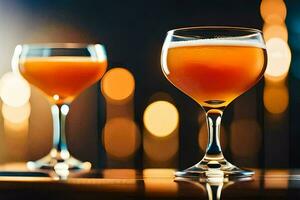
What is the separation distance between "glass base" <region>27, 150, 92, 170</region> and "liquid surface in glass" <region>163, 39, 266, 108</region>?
202 millimetres

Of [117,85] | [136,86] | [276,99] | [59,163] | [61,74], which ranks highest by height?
[61,74]

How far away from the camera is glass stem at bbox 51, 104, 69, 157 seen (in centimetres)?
124

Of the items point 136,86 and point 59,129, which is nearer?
point 59,129

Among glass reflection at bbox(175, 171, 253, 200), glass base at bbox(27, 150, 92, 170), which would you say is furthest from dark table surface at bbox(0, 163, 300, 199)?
glass base at bbox(27, 150, 92, 170)

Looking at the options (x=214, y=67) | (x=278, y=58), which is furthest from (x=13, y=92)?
(x=214, y=67)

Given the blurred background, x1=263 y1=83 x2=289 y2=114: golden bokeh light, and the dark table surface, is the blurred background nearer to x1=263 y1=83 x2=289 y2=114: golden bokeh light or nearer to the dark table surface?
x1=263 y1=83 x2=289 y2=114: golden bokeh light

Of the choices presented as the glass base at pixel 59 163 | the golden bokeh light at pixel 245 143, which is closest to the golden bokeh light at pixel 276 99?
the golden bokeh light at pixel 245 143

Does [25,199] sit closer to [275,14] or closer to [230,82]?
[230,82]

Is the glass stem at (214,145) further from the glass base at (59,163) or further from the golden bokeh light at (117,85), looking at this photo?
the golden bokeh light at (117,85)

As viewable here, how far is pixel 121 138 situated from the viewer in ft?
41.9

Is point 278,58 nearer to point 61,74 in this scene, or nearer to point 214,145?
point 61,74

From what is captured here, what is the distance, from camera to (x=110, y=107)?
13.0 m

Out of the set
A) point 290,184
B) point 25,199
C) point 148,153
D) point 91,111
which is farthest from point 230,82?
point 148,153

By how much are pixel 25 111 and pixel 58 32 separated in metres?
1.25
